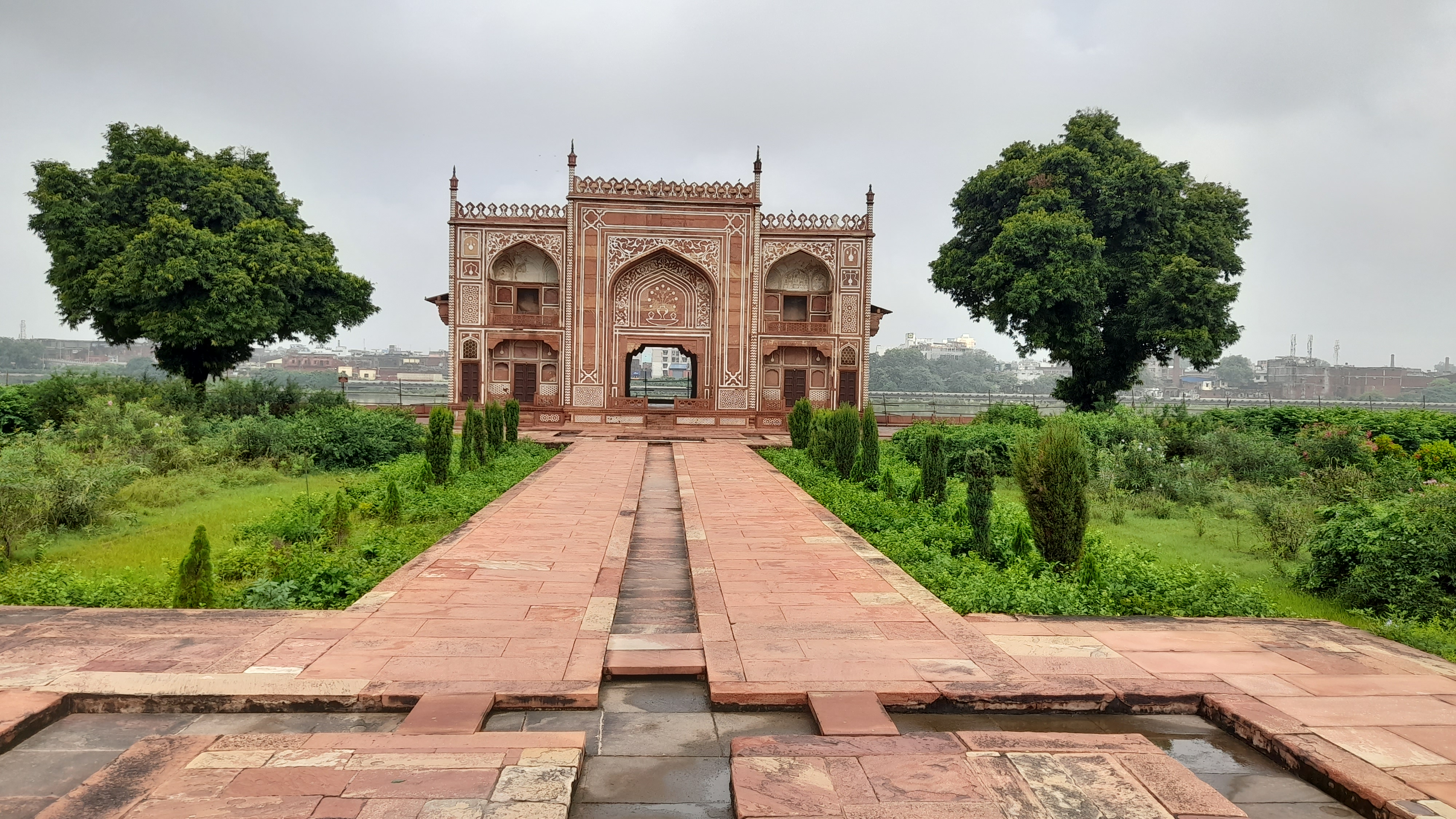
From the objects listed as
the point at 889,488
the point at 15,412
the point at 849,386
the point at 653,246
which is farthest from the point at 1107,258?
the point at 15,412

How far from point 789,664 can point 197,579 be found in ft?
10.2

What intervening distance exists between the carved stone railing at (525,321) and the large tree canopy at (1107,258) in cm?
1098

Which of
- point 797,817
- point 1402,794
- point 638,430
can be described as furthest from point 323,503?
point 638,430

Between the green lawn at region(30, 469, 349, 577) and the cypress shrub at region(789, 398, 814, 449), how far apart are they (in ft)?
24.2

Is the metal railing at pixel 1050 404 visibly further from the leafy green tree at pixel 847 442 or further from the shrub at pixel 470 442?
the shrub at pixel 470 442

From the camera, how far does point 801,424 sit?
49.0 ft

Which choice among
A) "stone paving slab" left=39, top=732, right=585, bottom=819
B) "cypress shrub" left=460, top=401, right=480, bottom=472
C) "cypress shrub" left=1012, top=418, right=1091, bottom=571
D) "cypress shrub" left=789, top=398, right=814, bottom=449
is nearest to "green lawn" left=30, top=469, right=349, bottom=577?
"cypress shrub" left=460, top=401, right=480, bottom=472

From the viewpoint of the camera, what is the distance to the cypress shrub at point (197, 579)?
434 centimetres

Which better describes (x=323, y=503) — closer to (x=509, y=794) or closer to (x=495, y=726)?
(x=495, y=726)

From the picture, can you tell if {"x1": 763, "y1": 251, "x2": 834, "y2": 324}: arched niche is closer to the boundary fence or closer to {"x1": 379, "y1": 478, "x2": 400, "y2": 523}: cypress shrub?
the boundary fence

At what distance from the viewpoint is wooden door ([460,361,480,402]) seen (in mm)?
22984

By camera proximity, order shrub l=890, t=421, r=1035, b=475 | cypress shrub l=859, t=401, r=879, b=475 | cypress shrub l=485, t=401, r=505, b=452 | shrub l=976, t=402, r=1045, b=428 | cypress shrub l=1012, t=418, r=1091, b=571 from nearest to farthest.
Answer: cypress shrub l=1012, t=418, r=1091, b=571
cypress shrub l=859, t=401, r=879, b=475
shrub l=890, t=421, r=1035, b=475
cypress shrub l=485, t=401, r=505, b=452
shrub l=976, t=402, r=1045, b=428

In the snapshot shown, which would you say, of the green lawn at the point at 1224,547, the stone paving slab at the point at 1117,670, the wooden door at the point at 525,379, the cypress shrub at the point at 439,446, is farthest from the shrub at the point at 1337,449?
the wooden door at the point at 525,379

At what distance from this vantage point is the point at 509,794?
2391 mm
